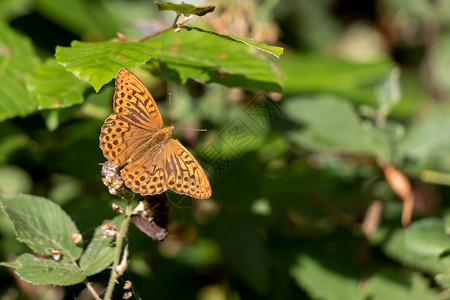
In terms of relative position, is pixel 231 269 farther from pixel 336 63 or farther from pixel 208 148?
pixel 336 63

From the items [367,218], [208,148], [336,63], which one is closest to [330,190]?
[367,218]

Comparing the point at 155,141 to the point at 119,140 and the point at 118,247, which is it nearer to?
the point at 119,140

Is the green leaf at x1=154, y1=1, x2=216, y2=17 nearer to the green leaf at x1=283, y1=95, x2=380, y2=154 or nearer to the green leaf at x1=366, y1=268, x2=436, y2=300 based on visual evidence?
the green leaf at x1=283, y1=95, x2=380, y2=154

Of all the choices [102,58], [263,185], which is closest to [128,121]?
[102,58]

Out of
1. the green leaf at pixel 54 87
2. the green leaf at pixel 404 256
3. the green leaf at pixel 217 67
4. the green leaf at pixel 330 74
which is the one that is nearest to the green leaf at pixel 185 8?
the green leaf at pixel 217 67

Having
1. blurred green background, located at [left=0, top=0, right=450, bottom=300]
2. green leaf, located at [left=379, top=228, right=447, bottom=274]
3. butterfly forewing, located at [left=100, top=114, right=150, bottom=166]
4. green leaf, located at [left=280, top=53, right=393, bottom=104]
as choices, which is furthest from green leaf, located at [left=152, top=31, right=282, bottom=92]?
green leaf, located at [left=280, top=53, right=393, bottom=104]
